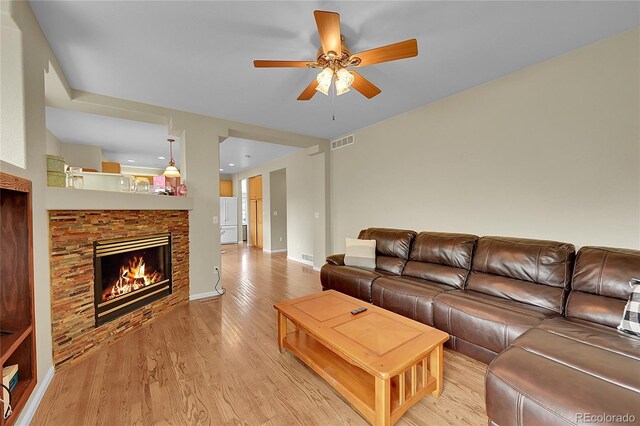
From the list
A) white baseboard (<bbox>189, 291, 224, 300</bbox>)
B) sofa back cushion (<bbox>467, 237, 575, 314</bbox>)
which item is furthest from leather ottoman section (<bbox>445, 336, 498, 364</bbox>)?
white baseboard (<bbox>189, 291, 224, 300</bbox>)

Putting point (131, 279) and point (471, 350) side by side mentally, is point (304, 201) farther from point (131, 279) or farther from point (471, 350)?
point (471, 350)

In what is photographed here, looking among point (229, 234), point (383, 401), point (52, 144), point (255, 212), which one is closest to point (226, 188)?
point (229, 234)

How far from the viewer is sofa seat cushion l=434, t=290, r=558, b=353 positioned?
5.98 feet

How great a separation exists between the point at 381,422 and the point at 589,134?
2.80 m

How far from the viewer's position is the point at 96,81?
264 centimetres

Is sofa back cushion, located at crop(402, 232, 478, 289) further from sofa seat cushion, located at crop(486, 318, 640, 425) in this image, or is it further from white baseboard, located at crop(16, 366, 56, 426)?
white baseboard, located at crop(16, 366, 56, 426)

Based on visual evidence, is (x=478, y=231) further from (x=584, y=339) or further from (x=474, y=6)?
(x=474, y=6)

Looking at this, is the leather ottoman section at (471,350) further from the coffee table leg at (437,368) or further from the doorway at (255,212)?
the doorway at (255,212)

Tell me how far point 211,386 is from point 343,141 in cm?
403

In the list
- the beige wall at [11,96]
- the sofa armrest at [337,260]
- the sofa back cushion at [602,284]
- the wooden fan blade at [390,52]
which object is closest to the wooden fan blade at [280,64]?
the wooden fan blade at [390,52]

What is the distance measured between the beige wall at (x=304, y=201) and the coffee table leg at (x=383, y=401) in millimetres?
3636

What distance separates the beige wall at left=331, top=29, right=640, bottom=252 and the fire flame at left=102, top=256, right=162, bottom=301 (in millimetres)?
3314

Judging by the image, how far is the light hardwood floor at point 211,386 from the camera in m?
1.53

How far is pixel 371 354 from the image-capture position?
4.80 ft
